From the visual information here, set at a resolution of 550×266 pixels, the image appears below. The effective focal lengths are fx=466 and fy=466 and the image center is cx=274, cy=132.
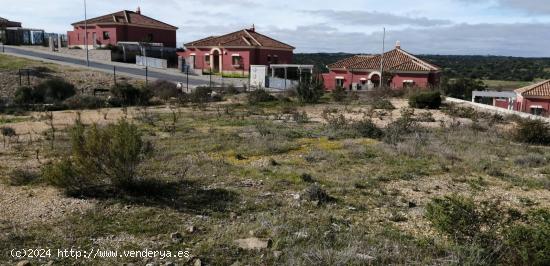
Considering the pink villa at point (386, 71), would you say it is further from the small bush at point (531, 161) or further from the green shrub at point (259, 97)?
the small bush at point (531, 161)

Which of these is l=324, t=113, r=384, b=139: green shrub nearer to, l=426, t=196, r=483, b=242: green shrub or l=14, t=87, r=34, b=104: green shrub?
l=426, t=196, r=483, b=242: green shrub

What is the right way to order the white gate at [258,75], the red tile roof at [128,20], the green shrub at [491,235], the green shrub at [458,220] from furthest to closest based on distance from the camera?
the red tile roof at [128,20], the white gate at [258,75], the green shrub at [458,220], the green shrub at [491,235]

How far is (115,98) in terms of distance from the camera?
82.5 ft

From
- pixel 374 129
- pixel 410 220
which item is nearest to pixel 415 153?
pixel 374 129

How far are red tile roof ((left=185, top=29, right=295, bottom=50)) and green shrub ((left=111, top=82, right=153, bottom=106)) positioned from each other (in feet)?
64.0

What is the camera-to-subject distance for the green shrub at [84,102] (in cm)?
2355

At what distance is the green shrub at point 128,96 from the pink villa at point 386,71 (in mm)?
17961

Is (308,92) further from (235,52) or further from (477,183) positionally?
(477,183)

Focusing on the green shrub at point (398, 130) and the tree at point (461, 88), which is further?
the tree at point (461, 88)

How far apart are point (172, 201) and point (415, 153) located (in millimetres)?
7131

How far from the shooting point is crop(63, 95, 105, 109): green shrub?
23.5 metres

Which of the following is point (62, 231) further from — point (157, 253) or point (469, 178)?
point (469, 178)

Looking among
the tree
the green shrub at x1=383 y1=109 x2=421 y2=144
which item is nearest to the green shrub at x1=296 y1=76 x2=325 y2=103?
the green shrub at x1=383 y1=109 x2=421 y2=144

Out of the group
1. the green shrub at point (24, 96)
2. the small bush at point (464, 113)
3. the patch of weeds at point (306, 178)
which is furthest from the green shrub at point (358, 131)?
the green shrub at point (24, 96)
